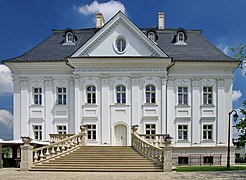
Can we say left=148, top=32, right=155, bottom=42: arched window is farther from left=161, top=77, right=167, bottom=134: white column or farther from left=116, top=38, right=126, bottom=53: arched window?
left=161, top=77, right=167, bottom=134: white column

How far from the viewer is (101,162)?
69.4ft

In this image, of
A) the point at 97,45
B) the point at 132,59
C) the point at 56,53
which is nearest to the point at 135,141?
the point at 132,59

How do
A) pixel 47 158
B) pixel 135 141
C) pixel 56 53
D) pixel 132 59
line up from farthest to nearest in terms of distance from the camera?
pixel 56 53
pixel 132 59
pixel 135 141
pixel 47 158

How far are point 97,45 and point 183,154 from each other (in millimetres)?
13113

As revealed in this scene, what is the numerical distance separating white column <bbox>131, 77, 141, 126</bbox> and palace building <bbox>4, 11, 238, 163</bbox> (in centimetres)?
9

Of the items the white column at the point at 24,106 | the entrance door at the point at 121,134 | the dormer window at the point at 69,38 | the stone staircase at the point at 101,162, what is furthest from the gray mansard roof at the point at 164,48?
the stone staircase at the point at 101,162

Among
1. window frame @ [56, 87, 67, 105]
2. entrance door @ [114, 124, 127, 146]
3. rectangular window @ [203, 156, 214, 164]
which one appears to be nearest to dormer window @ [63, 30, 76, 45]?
window frame @ [56, 87, 67, 105]

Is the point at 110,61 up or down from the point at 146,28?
down

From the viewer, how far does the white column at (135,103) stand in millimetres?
30203

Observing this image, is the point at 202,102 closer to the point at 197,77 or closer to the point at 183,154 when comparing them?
the point at 197,77

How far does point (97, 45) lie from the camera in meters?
30.3

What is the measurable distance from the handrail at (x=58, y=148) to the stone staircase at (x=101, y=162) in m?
0.52

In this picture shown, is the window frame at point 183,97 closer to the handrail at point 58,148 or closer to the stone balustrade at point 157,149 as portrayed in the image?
the stone balustrade at point 157,149

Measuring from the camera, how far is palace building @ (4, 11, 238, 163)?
30.1 metres
